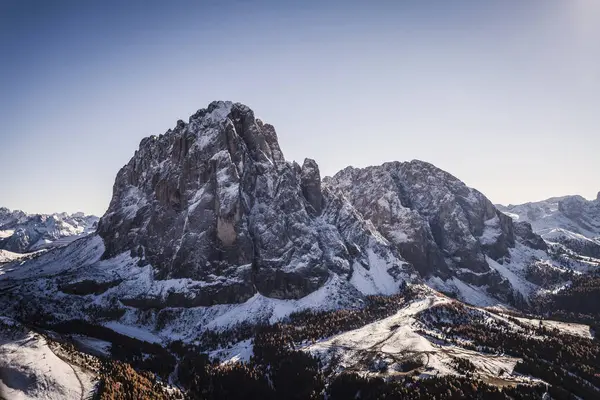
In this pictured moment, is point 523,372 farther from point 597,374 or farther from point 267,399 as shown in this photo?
point 267,399

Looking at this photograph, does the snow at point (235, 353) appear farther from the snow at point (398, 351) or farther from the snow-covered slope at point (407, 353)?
Answer: the snow at point (398, 351)

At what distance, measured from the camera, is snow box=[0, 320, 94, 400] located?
103 meters

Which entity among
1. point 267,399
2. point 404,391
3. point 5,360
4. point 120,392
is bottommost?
point 267,399

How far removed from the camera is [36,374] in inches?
4309

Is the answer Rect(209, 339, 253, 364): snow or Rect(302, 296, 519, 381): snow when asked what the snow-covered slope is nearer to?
Rect(302, 296, 519, 381): snow

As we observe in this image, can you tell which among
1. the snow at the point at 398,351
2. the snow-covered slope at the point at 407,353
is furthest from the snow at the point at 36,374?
the snow at the point at 398,351

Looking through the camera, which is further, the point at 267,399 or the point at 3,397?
the point at 267,399

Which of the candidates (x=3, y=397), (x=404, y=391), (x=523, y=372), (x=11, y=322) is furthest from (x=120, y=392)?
(x=523, y=372)

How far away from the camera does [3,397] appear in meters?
96.4

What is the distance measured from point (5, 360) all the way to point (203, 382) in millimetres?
66350

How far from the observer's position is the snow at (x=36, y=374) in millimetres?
103188

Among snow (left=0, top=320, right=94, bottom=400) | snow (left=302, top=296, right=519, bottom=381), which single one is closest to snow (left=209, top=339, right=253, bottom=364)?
snow (left=302, top=296, right=519, bottom=381)

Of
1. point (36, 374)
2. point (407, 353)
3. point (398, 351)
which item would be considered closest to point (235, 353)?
Result: point (398, 351)

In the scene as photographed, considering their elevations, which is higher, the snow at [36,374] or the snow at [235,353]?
the snow at [36,374]
